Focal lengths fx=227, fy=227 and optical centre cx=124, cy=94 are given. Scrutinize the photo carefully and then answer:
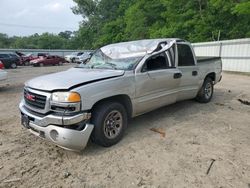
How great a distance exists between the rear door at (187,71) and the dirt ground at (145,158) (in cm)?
74

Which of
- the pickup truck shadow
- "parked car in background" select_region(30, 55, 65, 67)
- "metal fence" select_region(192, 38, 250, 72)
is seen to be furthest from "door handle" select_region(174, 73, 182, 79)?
"parked car in background" select_region(30, 55, 65, 67)

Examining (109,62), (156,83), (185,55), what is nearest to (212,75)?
(185,55)

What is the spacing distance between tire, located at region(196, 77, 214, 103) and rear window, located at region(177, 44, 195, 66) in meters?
1.00

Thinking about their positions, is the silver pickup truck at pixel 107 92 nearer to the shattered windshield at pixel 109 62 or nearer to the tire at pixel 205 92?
the shattered windshield at pixel 109 62

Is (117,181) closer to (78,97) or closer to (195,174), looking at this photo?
(195,174)

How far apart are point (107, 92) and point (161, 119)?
2.01 metres

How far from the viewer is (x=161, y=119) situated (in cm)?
518

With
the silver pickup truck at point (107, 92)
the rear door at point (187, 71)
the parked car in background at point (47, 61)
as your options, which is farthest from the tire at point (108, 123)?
the parked car in background at point (47, 61)

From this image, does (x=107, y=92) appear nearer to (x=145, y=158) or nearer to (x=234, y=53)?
(x=145, y=158)

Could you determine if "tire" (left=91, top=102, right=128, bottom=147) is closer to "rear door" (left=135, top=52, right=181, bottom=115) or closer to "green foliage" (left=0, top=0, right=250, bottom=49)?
"rear door" (left=135, top=52, right=181, bottom=115)

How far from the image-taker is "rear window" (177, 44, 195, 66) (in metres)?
5.34

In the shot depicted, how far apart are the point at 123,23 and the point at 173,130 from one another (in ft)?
138

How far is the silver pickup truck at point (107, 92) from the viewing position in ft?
10.8

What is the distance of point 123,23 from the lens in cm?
4403
